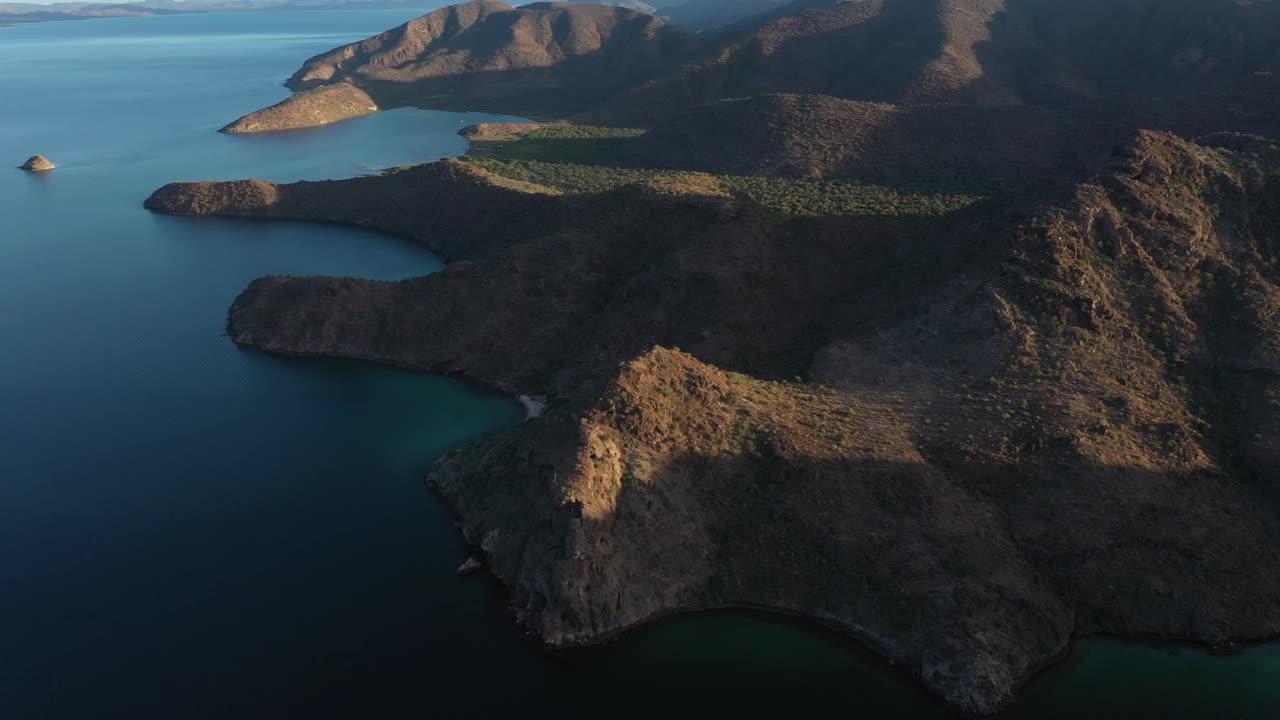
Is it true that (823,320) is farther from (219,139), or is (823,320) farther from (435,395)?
(219,139)

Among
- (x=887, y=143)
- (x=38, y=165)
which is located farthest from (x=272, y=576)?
→ (x=38, y=165)

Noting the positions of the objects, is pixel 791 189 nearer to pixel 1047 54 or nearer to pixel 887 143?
pixel 887 143

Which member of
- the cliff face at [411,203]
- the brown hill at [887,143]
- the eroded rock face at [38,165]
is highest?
the brown hill at [887,143]

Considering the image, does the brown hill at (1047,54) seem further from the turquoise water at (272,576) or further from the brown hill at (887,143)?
the turquoise water at (272,576)

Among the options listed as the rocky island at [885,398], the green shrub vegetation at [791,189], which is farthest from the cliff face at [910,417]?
the green shrub vegetation at [791,189]

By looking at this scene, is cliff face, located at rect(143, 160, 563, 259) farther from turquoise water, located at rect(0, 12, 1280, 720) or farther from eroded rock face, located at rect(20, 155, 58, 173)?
eroded rock face, located at rect(20, 155, 58, 173)
